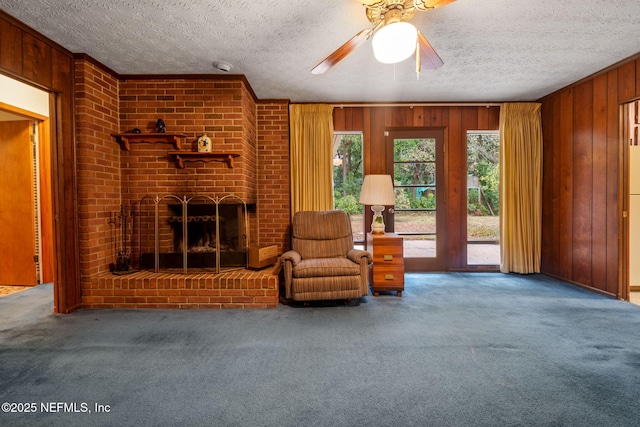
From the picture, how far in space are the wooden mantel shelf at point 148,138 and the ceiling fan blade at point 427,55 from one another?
254 cm

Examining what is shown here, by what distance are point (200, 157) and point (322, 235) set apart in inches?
64.3

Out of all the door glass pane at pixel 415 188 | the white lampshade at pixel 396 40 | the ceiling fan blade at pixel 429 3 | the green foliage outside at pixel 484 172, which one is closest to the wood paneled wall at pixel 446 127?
the door glass pane at pixel 415 188

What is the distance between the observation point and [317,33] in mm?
2529

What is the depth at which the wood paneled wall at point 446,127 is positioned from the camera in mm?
4305

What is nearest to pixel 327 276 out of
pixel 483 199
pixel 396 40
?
pixel 396 40

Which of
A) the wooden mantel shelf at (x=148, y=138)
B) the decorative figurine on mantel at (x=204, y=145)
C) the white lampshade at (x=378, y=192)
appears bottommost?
the white lampshade at (x=378, y=192)

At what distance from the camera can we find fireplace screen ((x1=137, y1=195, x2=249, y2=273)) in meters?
3.35

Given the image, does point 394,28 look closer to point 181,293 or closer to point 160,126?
point 160,126

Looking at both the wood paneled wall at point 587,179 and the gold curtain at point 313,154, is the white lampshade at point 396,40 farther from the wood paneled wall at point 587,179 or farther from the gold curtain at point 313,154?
the wood paneled wall at point 587,179

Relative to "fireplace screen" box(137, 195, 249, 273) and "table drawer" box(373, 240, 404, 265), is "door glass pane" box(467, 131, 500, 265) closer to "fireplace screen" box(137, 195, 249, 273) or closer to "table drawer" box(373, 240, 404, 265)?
"table drawer" box(373, 240, 404, 265)

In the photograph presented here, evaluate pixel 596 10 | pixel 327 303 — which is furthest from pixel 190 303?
pixel 596 10

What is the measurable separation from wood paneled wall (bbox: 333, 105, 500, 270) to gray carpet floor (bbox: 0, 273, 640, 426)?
162cm

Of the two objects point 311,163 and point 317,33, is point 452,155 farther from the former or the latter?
point 317,33

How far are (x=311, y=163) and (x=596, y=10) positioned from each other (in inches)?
118
